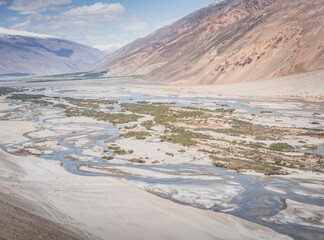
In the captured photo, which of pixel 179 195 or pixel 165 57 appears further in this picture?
pixel 165 57

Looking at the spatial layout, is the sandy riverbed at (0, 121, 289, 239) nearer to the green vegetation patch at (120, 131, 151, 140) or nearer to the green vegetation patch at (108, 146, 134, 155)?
the green vegetation patch at (108, 146, 134, 155)

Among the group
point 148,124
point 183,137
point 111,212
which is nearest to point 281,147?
point 183,137

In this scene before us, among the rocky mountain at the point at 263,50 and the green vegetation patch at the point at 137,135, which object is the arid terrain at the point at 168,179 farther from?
the rocky mountain at the point at 263,50

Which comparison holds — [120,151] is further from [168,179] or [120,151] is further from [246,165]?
[246,165]

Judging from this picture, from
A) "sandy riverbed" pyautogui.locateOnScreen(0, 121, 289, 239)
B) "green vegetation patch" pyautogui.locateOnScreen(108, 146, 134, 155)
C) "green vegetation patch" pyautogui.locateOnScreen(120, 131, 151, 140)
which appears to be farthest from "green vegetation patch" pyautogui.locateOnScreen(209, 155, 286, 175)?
"green vegetation patch" pyautogui.locateOnScreen(120, 131, 151, 140)

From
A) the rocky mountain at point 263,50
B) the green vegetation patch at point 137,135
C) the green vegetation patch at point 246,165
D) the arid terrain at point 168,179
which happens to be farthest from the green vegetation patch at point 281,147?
the rocky mountain at point 263,50

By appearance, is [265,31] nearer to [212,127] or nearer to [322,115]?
[322,115]

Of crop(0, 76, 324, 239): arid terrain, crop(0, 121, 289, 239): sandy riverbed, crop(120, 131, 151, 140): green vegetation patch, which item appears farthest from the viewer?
crop(120, 131, 151, 140): green vegetation patch

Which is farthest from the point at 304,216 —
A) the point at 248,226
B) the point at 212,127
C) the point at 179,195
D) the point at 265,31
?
the point at 265,31
